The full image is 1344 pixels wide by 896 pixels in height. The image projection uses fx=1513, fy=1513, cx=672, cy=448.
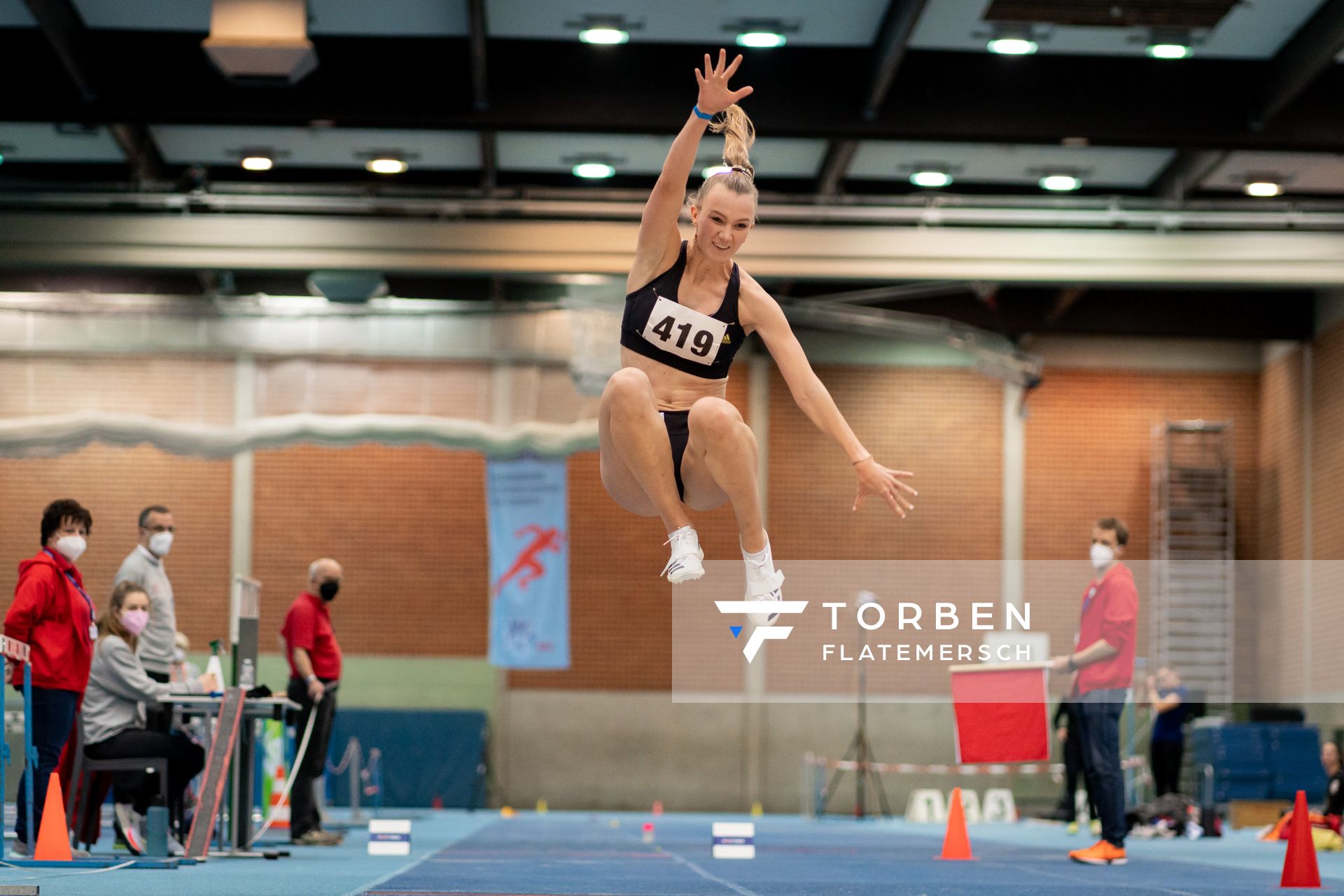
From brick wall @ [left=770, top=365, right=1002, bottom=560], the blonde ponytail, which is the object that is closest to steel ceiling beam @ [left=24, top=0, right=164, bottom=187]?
the blonde ponytail

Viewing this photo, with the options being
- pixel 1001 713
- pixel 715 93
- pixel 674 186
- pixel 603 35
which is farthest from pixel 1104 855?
pixel 603 35

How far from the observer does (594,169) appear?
14.5 m

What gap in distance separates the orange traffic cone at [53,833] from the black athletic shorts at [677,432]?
13.7 ft

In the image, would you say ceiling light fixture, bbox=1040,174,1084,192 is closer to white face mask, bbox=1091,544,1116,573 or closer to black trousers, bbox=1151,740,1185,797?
black trousers, bbox=1151,740,1185,797

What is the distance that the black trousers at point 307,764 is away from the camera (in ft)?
34.2

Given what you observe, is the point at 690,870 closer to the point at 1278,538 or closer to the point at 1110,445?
the point at 1110,445

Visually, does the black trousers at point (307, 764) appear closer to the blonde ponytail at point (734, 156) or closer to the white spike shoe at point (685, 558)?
the white spike shoe at point (685, 558)

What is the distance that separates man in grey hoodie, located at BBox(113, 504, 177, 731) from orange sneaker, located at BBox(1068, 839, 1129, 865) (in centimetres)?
574

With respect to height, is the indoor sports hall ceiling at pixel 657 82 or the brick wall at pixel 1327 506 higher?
the indoor sports hall ceiling at pixel 657 82

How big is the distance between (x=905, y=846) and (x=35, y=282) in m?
10.7

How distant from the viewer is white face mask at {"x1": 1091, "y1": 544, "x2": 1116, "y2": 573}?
9336 mm

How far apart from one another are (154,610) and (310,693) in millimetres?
1448

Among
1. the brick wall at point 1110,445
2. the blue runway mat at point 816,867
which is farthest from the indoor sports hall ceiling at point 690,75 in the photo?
the brick wall at point 1110,445

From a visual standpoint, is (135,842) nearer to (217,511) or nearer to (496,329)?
(496,329)
